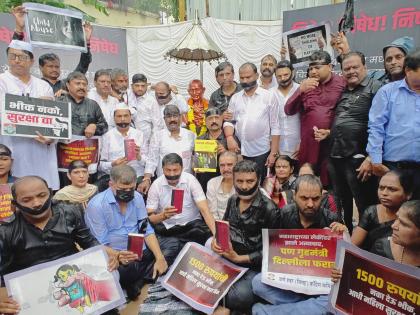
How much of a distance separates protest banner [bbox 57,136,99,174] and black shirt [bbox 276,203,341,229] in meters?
2.44

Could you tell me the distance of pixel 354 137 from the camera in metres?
3.71

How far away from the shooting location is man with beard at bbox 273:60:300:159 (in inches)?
182

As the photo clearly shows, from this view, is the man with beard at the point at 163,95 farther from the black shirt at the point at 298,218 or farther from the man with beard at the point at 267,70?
the black shirt at the point at 298,218

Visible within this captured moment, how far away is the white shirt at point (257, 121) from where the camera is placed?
4695mm

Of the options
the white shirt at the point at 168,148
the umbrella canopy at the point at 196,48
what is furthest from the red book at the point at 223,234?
the umbrella canopy at the point at 196,48

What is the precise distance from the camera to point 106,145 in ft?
15.4

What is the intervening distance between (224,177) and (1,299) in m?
2.49

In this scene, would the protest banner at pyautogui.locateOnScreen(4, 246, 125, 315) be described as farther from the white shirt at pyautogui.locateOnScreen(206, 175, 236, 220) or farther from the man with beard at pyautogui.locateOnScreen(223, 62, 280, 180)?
the man with beard at pyautogui.locateOnScreen(223, 62, 280, 180)

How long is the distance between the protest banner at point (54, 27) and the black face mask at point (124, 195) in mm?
2034

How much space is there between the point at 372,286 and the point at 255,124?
8.64 feet

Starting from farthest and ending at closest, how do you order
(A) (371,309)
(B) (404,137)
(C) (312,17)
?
(C) (312,17), (B) (404,137), (A) (371,309)

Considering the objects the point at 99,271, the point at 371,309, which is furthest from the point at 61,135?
the point at 371,309

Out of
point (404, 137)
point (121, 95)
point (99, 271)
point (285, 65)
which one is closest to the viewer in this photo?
point (99, 271)

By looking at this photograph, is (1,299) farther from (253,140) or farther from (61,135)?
(253,140)
